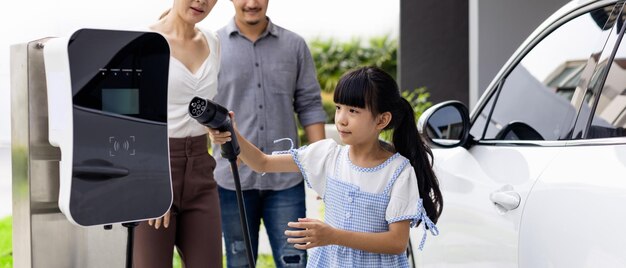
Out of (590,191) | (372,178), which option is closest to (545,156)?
(590,191)

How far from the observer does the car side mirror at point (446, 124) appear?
357 centimetres

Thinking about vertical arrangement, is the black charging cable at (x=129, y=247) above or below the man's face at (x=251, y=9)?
below

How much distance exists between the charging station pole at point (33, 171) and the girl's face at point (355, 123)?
852 mm

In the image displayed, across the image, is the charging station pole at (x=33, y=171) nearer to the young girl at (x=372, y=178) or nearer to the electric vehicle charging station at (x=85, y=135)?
the electric vehicle charging station at (x=85, y=135)

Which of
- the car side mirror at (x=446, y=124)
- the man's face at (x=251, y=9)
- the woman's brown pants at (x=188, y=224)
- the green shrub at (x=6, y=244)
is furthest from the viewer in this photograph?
the green shrub at (x=6, y=244)

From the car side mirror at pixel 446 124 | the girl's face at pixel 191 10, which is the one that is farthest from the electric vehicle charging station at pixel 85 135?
the car side mirror at pixel 446 124

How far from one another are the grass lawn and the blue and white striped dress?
162 inches

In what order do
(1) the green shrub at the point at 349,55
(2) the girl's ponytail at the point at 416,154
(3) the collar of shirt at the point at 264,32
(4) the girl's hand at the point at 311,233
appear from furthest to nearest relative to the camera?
(1) the green shrub at the point at 349,55
(3) the collar of shirt at the point at 264,32
(2) the girl's ponytail at the point at 416,154
(4) the girl's hand at the point at 311,233

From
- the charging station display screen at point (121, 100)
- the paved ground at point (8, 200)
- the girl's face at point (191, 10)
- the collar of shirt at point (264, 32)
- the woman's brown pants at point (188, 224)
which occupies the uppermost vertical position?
the girl's face at point (191, 10)

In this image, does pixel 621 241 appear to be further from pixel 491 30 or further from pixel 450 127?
pixel 491 30

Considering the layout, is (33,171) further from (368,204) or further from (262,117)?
(262,117)

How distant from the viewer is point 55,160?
114 inches

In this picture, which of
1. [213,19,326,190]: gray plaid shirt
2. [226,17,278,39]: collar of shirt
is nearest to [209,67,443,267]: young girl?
[213,19,326,190]: gray plaid shirt

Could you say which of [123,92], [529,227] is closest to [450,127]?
[529,227]
